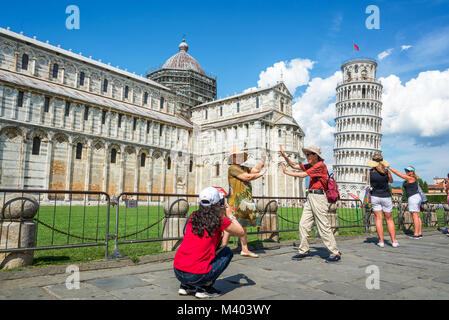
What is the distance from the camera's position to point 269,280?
4031mm

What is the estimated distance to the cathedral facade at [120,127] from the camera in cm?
2717

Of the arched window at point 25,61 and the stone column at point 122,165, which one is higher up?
the arched window at point 25,61

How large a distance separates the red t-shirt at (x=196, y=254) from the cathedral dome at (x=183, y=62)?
50.2m

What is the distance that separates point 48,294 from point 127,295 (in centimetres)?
91

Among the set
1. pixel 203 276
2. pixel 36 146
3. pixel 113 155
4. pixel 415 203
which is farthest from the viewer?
→ pixel 113 155

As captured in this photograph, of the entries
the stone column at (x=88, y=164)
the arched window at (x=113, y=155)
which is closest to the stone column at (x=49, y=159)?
the stone column at (x=88, y=164)

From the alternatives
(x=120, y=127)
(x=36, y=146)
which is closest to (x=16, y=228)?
(x=36, y=146)

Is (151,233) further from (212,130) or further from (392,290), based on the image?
(212,130)

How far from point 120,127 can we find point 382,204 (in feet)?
105

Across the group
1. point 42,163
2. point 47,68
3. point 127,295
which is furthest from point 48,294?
point 47,68

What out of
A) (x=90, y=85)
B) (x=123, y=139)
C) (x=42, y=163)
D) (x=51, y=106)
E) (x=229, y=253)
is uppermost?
(x=90, y=85)

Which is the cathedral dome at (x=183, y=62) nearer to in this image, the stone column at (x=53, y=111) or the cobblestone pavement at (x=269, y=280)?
the stone column at (x=53, y=111)

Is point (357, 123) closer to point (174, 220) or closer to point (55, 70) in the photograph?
point (55, 70)

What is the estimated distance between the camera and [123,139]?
112 ft
